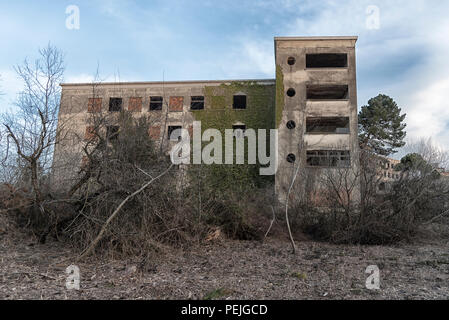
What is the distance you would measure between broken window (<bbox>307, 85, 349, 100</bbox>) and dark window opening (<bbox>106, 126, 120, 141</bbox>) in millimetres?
16711

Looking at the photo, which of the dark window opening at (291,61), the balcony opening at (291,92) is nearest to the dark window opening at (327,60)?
the dark window opening at (291,61)

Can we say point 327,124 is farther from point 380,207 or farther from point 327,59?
point 380,207

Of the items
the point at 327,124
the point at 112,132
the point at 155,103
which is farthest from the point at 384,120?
the point at 112,132

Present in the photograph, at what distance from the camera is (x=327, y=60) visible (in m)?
23.8

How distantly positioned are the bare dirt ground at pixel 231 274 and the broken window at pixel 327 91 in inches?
601

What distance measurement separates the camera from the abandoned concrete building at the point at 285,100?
20938 millimetres

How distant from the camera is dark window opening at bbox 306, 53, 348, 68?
22734 mm

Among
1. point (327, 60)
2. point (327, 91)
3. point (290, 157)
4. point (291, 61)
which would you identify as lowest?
point (290, 157)

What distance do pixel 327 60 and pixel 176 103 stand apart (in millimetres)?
12386

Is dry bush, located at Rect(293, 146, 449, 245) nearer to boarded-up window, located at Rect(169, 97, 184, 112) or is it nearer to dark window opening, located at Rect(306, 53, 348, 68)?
dark window opening, located at Rect(306, 53, 348, 68)

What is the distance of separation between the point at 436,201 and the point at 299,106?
1212cm

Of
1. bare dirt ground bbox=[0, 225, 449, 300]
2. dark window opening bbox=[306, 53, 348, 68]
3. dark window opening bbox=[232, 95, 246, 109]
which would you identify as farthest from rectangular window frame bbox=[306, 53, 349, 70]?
bare dirt ground bbox=[0, 225, 449, 300]
